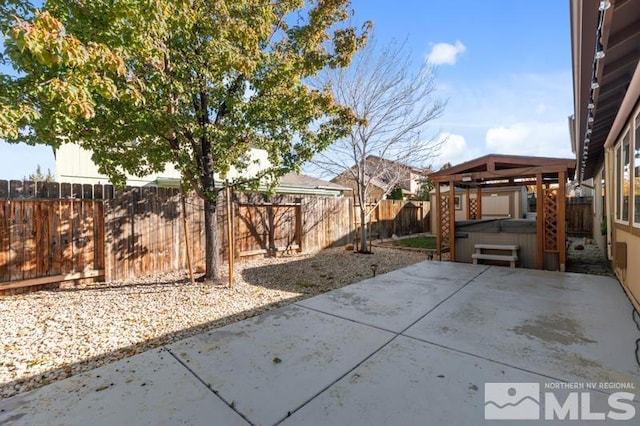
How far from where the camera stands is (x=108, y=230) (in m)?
5.82

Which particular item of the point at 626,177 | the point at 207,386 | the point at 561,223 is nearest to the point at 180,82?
the point at 207,386

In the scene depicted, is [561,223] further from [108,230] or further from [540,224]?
[108,230]

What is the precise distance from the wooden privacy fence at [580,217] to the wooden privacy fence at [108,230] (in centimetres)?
1404

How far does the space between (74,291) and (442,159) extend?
36.3 feet

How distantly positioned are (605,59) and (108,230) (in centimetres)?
789

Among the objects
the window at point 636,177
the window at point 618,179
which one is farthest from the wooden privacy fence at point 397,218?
the window at point 636,177

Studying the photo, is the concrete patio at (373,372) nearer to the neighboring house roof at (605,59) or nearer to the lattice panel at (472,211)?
the neighboring house roof at (605,59)

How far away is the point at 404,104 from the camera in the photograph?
9.68 meters

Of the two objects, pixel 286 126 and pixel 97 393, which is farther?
pixel 286 126

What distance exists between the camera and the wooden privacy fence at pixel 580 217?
531 inches

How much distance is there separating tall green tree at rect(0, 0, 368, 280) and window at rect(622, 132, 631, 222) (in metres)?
4.63

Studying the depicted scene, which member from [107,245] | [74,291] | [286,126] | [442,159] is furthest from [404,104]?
[74,291]

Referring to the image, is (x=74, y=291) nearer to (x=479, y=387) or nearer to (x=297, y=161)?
(x=297, y=161)

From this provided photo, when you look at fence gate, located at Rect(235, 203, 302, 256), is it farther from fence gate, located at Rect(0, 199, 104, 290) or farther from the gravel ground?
fence gate, located at Rect(0, 199, 104, 290)
